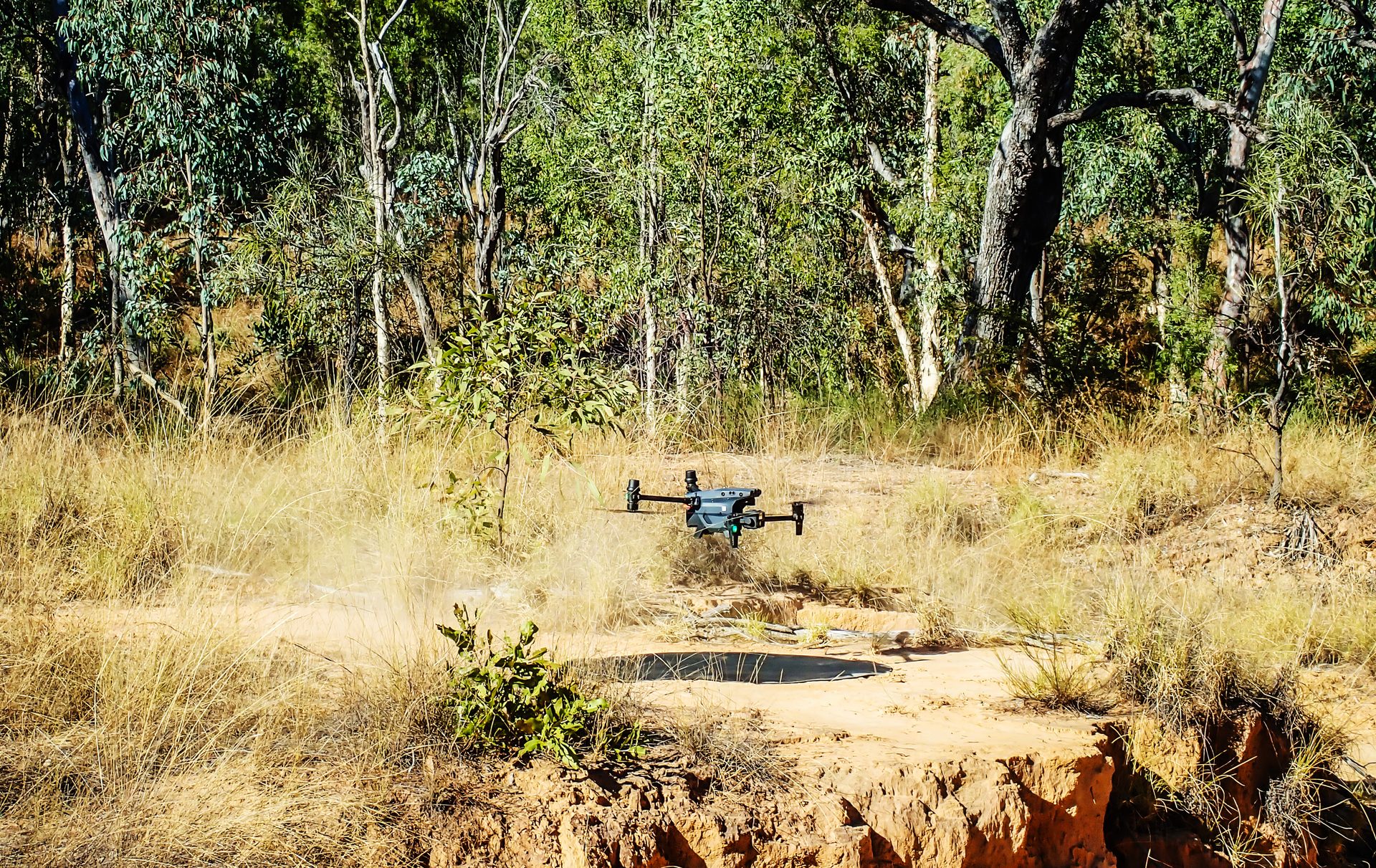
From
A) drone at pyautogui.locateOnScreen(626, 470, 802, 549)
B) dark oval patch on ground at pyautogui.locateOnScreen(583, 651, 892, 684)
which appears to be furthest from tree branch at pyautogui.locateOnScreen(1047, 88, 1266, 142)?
drone at pyautogui.locateOnScreen(626, 470, 802, 549)

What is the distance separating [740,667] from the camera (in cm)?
521

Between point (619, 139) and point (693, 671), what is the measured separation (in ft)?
26.9

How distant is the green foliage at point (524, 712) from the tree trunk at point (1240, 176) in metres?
7.94

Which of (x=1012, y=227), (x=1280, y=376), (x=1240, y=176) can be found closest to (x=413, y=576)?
(x=1280, y=376)

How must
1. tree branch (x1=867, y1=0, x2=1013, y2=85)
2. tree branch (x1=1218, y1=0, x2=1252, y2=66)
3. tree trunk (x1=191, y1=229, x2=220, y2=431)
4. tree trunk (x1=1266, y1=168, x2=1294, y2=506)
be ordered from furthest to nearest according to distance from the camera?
tree branch (x1=1218, y1=0, x2=1252, y2=66) < tree branch (x1=867, y1=0, x2=1013, y2=85) < tree trunk (x1=191, y1=229, x2=220, y2=431) < tree trunk (x1=1266, y1=168, x2=1294, y2=506)

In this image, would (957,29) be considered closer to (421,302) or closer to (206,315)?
(421,302)

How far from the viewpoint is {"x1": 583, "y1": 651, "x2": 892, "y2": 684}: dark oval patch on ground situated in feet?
16.0

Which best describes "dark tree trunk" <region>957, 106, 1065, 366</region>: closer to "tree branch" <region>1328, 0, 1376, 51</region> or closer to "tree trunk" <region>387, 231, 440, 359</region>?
"tree branch" <region>1328, 0, 1376, 51</region>

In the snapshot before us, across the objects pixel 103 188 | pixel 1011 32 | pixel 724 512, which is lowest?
pixel 724 512

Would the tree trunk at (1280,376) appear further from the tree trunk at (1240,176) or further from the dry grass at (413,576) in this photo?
the tree trunk at (1240,176)

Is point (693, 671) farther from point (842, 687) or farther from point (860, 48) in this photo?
point (860, 48)

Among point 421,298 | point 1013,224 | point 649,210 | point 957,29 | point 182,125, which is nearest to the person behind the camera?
point 182,125

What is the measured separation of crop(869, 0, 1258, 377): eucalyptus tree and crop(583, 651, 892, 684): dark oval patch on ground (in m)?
5.77

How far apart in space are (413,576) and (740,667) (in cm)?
170
